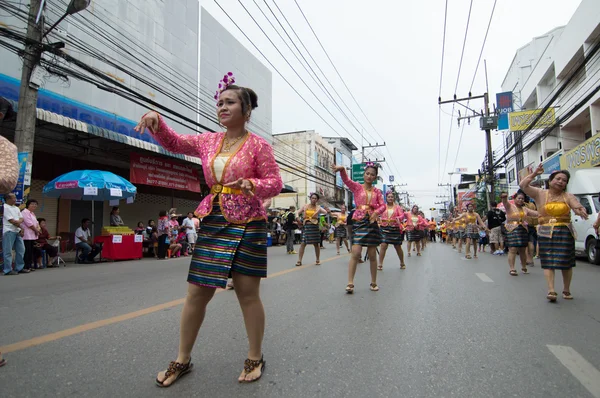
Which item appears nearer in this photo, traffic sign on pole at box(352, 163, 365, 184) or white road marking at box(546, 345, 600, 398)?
white road marking at box(546, 345, 600, 398)

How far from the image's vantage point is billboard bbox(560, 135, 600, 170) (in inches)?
594

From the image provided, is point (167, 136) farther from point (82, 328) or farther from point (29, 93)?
point (29, 93)

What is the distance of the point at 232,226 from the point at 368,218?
3684mm

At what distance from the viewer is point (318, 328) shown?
11.6 feet

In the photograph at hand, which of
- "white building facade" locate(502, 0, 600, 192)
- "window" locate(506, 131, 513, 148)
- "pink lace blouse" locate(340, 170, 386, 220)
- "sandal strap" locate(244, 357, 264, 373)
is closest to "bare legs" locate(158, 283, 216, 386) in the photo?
"sandal strap" locate(244, 357, 264, 373)

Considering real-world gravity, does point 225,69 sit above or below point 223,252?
above

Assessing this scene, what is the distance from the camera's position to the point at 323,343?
3.09m

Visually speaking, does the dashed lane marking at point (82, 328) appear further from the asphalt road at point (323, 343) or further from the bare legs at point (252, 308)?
the bare legs at point (252, 308)

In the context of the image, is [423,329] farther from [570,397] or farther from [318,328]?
[570,397]

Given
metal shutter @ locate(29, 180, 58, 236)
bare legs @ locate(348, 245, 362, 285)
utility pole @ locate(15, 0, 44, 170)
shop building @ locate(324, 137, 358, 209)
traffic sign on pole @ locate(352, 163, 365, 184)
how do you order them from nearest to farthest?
bare legs @ locate(348, 245, 362, 285), utility pole @ locate(15, 0, 44, 170), metal shutter @ locate(29, 180, 58, 236), traffic sign on pole @ locate(352, 163, 365, 184), shop building @ locate(324, 137, 358, 209)

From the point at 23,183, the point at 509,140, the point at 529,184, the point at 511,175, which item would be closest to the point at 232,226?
the point at 529,184

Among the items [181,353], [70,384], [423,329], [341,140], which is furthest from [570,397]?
[341,140]

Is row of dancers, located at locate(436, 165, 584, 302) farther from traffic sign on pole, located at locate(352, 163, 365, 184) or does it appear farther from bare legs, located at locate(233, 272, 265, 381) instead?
traffic sign on pole, located at locate(352, 163, 365, 184)

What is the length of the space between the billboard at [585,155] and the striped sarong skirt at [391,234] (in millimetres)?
9815
